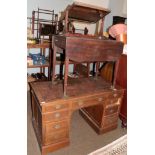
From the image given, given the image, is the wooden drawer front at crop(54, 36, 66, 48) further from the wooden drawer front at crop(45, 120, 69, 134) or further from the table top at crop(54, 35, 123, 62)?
the wooden drawer front at crop(45, 120, 69, 134)

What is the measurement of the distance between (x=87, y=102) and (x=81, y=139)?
1.84ft

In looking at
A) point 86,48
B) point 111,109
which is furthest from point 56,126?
point 86,48

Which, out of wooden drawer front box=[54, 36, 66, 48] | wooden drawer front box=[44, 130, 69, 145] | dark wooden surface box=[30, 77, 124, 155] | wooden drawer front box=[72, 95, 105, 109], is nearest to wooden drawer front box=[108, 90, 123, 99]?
→ dark wooden surface box=[30, 77, 124, 155]

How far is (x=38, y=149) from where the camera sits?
6.05 ft

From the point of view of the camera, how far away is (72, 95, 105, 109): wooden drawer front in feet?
5.80

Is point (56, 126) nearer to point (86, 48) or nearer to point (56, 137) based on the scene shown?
point (56, 137)

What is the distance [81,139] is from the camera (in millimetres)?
2074

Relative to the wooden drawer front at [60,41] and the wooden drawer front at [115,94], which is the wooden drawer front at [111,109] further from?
the wooden drawer front at [60,41]

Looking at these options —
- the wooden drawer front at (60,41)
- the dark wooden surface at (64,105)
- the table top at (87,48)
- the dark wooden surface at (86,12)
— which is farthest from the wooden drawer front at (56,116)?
the dark wooden surface at (86,12)

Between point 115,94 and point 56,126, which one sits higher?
point 115,94

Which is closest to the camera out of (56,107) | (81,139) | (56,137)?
(56,107)
